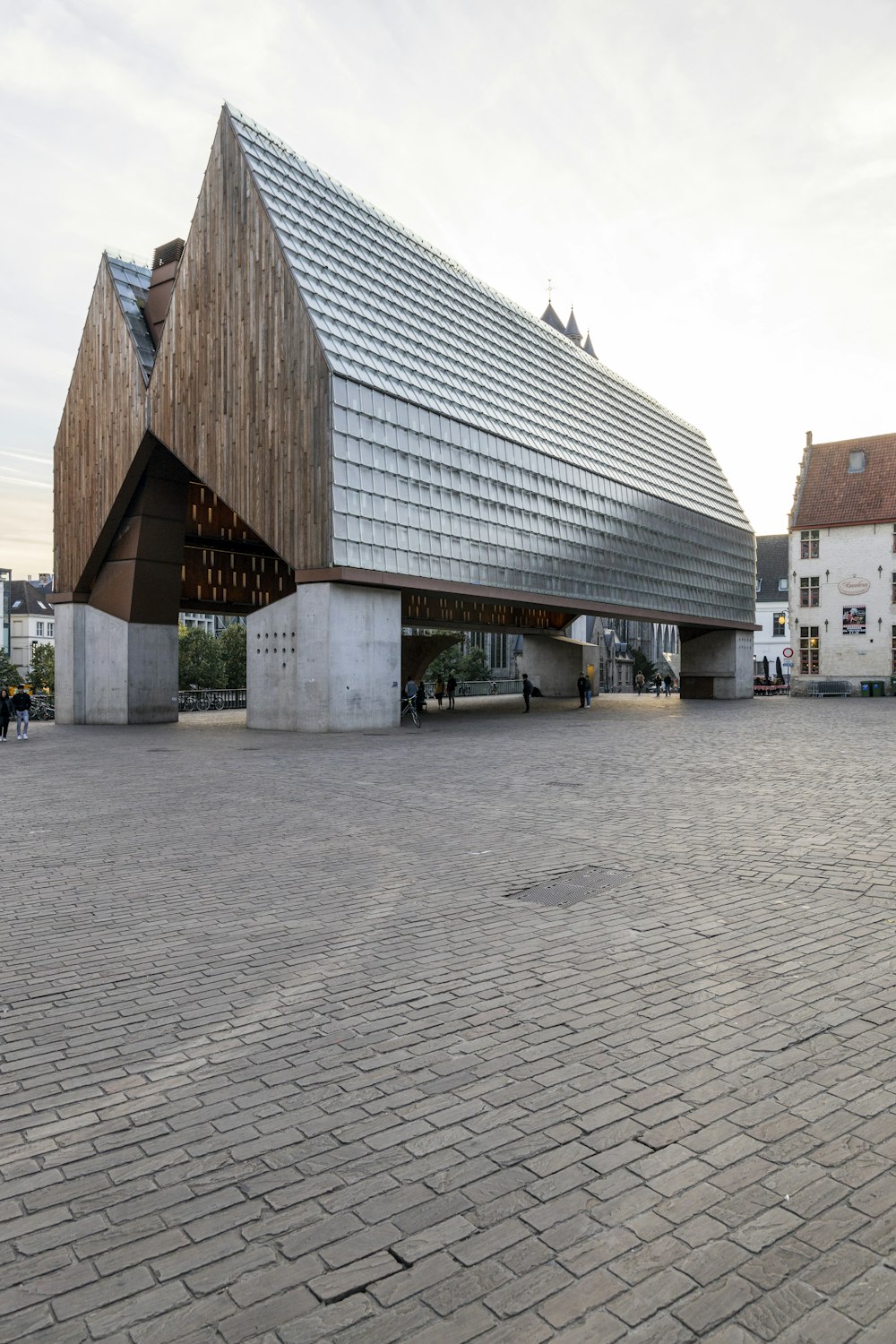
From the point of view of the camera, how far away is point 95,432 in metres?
36.7

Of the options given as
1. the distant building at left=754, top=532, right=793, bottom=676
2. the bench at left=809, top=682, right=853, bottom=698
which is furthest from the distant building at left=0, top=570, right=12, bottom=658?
the bench at left=809, top=682, right=853, bottom=698

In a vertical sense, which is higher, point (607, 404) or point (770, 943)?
point (607, 404)

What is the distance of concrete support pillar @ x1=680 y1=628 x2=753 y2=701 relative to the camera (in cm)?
6116

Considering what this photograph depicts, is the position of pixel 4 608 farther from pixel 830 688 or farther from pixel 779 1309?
pixel 779 1309

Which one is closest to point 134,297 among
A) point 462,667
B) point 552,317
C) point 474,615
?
point 474,615

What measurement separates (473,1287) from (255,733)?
2677cm

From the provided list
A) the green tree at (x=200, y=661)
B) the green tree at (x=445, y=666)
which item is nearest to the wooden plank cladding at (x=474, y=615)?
the green tree at (x=445, y=666)

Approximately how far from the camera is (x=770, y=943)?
6117mm

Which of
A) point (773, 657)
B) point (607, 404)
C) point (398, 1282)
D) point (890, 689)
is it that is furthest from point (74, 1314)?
point (773, 657)

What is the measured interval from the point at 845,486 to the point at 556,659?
24955 millimetres

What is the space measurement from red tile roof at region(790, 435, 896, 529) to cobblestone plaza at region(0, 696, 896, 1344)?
205ft

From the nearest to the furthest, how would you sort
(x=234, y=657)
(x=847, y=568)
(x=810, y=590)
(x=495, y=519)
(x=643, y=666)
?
(x=495, y=519), (x=847, y=568), (x=810, y=590), (x=234, y=657), (x=643, y=666)

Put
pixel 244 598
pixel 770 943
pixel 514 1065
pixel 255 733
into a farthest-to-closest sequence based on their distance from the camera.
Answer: pixel 244 598, pixel 255 733, pixel 770 943, pixel 514 1065

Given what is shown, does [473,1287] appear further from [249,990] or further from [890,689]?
[890,689]
